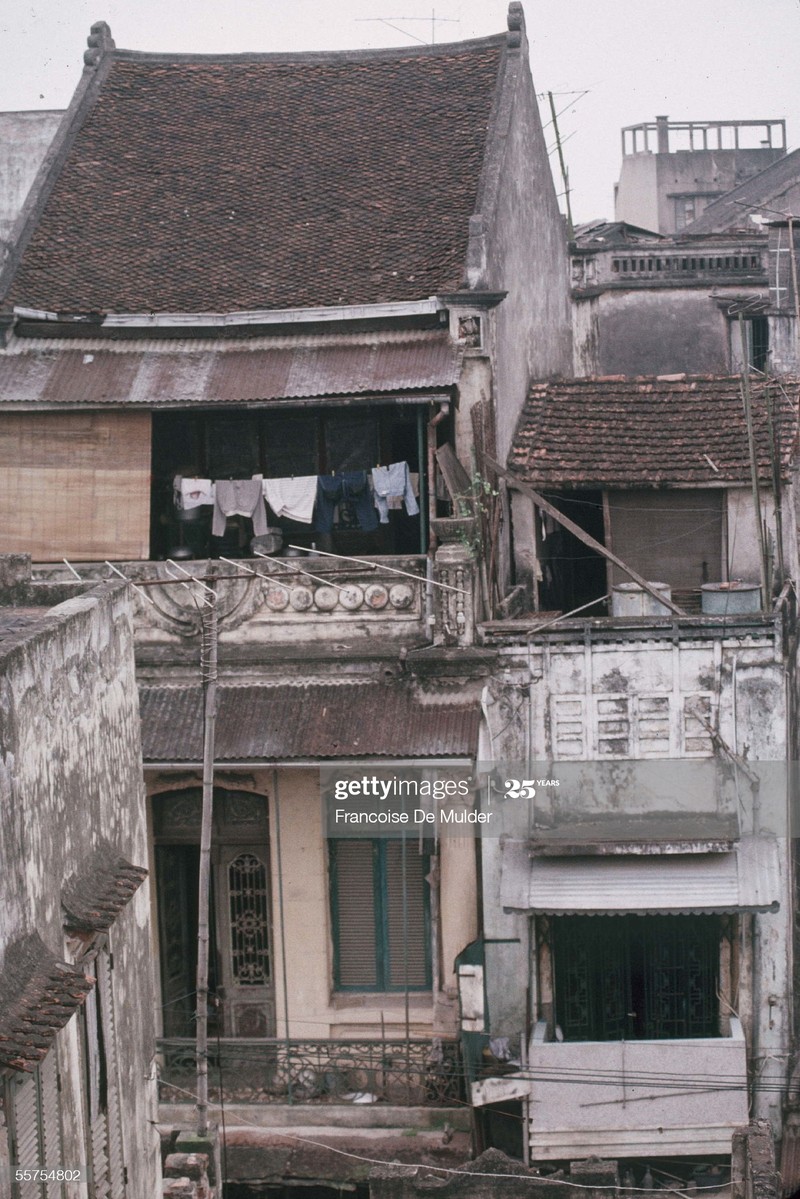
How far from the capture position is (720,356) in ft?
95.8

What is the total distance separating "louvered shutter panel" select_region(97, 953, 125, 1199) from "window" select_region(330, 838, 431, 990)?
724cm

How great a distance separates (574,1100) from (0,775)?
979cm

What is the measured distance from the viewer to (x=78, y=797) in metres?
10.5

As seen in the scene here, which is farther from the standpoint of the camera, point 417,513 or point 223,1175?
point 417,513

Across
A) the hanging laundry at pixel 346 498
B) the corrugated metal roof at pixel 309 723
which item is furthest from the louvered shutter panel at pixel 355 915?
the hanging laundry at pixel 346 498

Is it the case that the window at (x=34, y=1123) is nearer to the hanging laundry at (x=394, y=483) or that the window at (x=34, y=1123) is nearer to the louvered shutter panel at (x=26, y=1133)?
the louvered shutter panel at (x=26, y=1133)

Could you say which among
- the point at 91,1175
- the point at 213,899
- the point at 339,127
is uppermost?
the point at 339,127

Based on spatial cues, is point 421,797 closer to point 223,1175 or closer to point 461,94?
point 223,1175

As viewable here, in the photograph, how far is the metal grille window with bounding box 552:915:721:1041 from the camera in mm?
17719

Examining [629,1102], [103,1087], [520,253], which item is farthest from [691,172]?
[103,1087]

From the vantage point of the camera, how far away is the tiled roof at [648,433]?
1991 cm

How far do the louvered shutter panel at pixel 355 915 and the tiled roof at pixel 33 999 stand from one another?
8918 millimetres

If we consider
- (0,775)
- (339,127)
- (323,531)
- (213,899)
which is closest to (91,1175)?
(0,775)

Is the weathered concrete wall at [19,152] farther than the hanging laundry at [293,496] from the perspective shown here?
Yes
